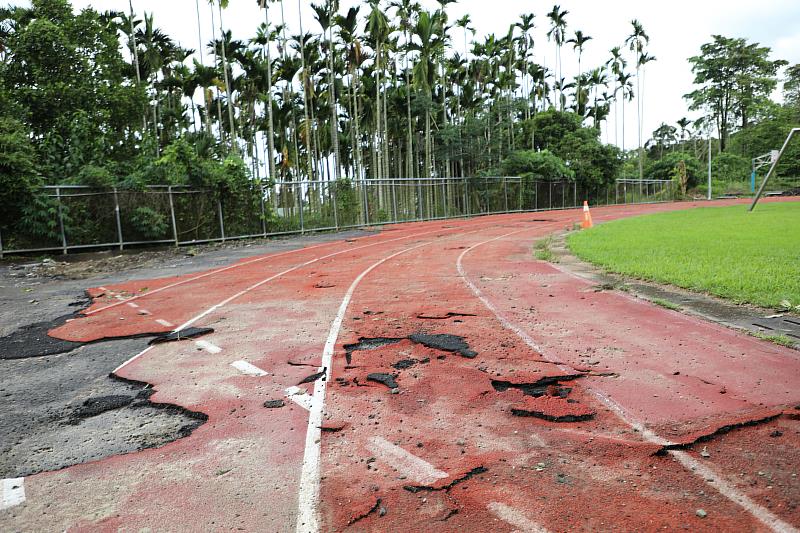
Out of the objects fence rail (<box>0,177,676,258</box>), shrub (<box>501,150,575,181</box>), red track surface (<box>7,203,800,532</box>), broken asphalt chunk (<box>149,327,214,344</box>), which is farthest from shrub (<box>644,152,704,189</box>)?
broken asphalt chunk (<box>149,327,214,344</box>)

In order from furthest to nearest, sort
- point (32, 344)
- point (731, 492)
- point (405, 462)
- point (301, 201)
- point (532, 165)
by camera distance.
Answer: point (532, 165), point (301, 201), point (32, 344), point (405, 462), point (731, 492)

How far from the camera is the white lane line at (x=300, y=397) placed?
15.5ft

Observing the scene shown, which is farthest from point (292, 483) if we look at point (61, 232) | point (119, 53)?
point (119, 53)

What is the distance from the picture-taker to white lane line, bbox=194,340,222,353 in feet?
21.5

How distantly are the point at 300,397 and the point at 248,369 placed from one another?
3.75 feet

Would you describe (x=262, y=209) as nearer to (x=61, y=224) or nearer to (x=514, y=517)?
(x=61, y=224)

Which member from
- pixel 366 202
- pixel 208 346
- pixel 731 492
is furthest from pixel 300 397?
pixel 366 202

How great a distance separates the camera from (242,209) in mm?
23703

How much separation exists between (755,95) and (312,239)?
65638 millimetres

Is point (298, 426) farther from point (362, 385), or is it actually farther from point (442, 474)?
point (442, 474)

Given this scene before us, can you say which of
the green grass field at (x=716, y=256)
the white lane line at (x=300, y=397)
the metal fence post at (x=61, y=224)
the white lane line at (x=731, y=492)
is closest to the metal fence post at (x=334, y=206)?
the metal fence post at (x=61, y=224)

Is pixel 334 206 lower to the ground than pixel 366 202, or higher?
lower

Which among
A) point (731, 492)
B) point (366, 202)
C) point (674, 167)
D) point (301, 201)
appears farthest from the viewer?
point (674, 167)

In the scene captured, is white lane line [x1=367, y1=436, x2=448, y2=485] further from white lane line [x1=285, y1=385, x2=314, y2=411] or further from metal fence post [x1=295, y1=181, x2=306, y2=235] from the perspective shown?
metal fence post [x1=295, y1=181, x2=306, y2=235]
